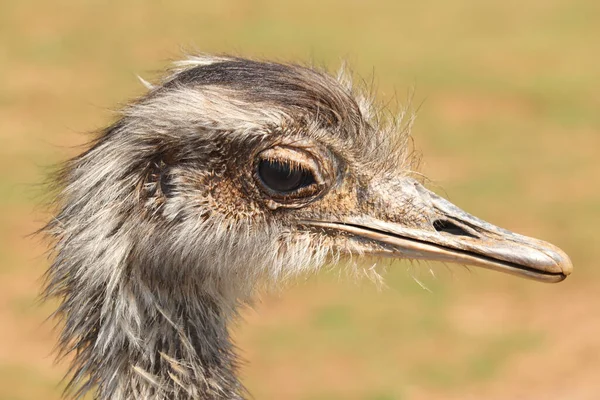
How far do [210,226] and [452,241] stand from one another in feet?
2.53

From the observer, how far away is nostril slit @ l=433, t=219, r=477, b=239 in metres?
3.22

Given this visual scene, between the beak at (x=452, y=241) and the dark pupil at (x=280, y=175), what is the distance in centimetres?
15

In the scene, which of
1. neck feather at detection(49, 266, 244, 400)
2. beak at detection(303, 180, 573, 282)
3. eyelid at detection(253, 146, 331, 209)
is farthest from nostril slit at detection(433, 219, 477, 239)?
neck feather at detection(49, 266, 244, 400)

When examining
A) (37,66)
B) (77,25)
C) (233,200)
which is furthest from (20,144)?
(233,200)

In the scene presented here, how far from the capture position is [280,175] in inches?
122

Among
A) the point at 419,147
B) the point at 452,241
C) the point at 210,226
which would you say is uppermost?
the point at 419,147

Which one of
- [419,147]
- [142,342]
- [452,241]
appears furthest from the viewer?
[419,147]

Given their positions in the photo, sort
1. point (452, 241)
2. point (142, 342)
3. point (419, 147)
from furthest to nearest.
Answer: point (419, 147)
point (452, 241)
point (142, 342)

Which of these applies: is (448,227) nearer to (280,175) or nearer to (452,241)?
(452,241)

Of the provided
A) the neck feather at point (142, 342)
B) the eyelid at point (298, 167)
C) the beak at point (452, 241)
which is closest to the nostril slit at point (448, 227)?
the beak at point (452, 241)

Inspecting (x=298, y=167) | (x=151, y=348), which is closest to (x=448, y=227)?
(x=298, y=167)

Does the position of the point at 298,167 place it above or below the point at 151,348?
above

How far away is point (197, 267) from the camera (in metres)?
3.08

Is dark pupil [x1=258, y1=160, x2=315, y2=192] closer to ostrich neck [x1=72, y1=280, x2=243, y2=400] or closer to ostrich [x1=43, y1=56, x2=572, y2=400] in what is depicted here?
ostrich [x1=43, y1=56, x2=572, y2=400]
